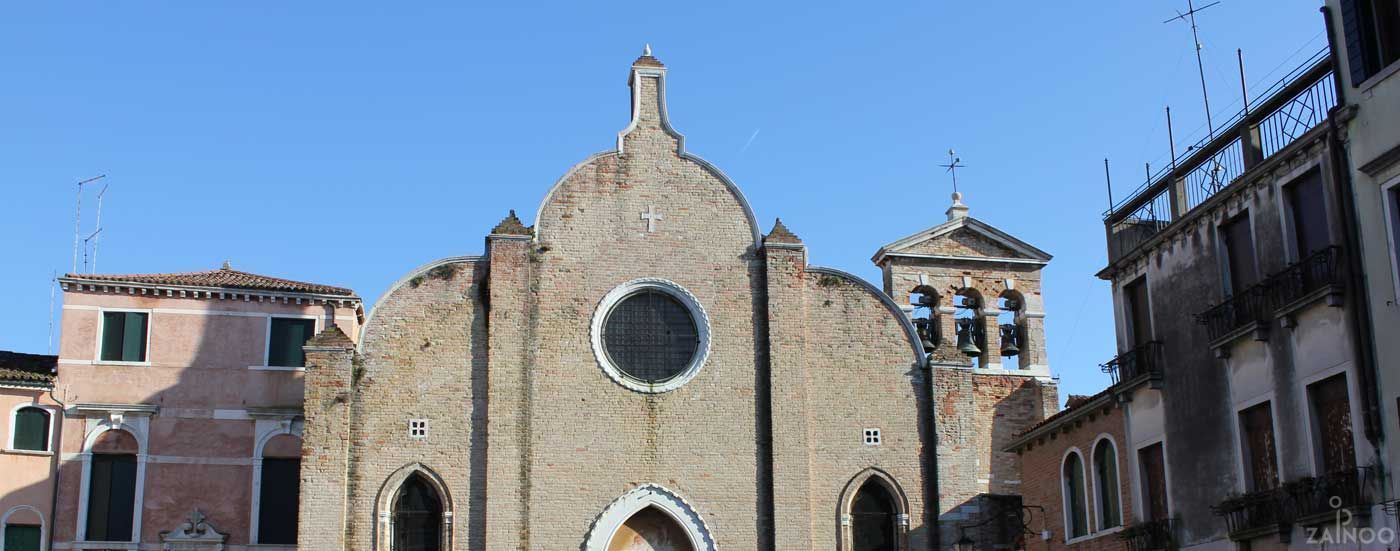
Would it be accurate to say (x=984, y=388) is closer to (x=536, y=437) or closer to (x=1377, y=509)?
(x=536, y=437)

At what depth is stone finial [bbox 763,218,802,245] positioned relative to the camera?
2916 centimetres

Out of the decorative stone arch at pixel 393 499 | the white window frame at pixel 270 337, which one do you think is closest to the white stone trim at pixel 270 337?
the white window frame at pixel 270 337

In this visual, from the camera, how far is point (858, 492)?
28.3 m

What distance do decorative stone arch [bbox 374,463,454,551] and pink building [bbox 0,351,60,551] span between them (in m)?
6.64

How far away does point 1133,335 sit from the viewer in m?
22.6

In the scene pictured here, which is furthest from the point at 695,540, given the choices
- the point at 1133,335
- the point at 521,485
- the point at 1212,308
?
the point at 1212,308

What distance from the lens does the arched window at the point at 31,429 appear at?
28406 millimetres

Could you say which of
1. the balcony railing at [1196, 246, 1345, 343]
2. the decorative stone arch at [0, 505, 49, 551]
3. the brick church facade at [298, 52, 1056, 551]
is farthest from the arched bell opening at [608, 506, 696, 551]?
the balcony railing at [1196, 246, 1345, 343]

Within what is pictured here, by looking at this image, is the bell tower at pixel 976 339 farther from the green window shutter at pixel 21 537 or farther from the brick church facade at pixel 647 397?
the green window shutter at pixel 21 537

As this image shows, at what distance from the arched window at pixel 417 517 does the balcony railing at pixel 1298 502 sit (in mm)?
13537

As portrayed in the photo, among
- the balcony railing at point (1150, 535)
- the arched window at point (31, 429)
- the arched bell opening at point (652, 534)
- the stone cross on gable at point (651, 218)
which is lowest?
the balcony railing at point (1150, 535)

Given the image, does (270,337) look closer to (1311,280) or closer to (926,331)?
(926,331)

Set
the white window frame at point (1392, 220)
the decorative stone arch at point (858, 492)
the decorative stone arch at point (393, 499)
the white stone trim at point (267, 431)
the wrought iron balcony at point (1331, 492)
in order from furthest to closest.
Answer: the white stone trim at point (267, 431), the decorative stone arch at point (858, 492), the decorative stone arch at point (393, 499), the wrought iron balcony at point (1331, 492), the white window frame at point (1392, 220)

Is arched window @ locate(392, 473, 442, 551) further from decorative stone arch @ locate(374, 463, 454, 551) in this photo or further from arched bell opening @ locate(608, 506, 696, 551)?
arched bell opening @ locate(608, 506, 696, 551)
